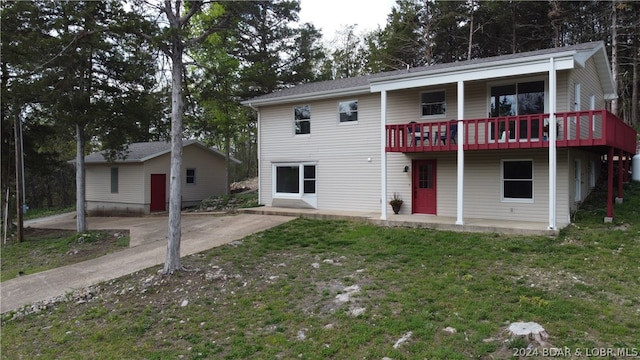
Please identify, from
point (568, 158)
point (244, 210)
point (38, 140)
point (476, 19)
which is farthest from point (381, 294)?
point (476, 19)

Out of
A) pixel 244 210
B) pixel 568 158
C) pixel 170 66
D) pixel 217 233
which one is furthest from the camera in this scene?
pixel 244 210

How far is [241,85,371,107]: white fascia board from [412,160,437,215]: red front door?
10.3 ft

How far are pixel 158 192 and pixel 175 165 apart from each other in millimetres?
13100

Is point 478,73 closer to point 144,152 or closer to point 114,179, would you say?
point 144,152

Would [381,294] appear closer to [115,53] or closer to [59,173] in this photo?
[115,53]

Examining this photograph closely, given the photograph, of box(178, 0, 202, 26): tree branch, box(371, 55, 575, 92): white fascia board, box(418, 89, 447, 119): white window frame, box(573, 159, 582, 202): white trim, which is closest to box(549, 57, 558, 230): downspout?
box(371, 55, 575, 92): white fascia board

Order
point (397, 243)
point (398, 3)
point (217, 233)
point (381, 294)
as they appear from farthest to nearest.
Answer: point (398, 3) < point (217, 233) < point (397, 243) < point (381, 294)

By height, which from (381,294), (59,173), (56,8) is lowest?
(381,294)

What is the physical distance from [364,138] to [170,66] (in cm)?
720

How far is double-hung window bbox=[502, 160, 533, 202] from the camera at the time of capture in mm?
11422

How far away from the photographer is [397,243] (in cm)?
982

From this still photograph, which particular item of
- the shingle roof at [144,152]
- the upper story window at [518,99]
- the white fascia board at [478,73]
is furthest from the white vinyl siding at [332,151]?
the shingle roof at [144,152]

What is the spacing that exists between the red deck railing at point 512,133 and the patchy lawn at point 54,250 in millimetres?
9414

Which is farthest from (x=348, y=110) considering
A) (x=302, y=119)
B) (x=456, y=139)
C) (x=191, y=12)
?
(x=191, y=12)
